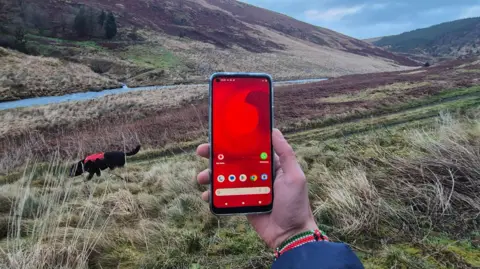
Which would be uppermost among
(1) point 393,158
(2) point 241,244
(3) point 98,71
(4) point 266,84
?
(4) point 266,84

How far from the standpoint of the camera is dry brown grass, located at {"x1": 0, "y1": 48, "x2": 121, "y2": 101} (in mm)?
28578

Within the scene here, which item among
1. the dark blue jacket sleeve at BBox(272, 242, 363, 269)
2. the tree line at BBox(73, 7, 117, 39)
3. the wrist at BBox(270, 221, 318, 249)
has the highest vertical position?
the tree line at BBox(73, 7, 117, 39)

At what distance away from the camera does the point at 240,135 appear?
2.41m

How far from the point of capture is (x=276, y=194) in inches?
88.5

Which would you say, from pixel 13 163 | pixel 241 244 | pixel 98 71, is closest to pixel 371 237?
pixel 241 244

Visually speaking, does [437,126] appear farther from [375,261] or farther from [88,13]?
[88,13]

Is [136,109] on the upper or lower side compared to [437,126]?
lower

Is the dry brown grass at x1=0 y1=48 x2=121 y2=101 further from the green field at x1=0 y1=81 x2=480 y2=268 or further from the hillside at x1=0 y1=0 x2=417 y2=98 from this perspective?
the green field at x1=0 y1=81 x2=480 y2=268

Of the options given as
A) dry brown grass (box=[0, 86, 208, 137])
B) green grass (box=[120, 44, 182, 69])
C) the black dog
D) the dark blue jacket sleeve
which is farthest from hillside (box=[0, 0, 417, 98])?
the dark blue jacket sleeve

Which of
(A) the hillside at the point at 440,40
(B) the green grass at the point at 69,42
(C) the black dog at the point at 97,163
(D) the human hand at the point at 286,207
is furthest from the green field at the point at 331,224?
(A) the hillside at the point at 440,40

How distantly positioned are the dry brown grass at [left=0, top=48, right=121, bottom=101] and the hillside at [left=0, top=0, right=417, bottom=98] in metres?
3.91

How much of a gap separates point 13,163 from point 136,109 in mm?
11896

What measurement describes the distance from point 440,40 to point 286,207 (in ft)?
579

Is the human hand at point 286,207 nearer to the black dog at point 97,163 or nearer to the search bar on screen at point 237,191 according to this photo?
the search bar on screen at point 237,191
